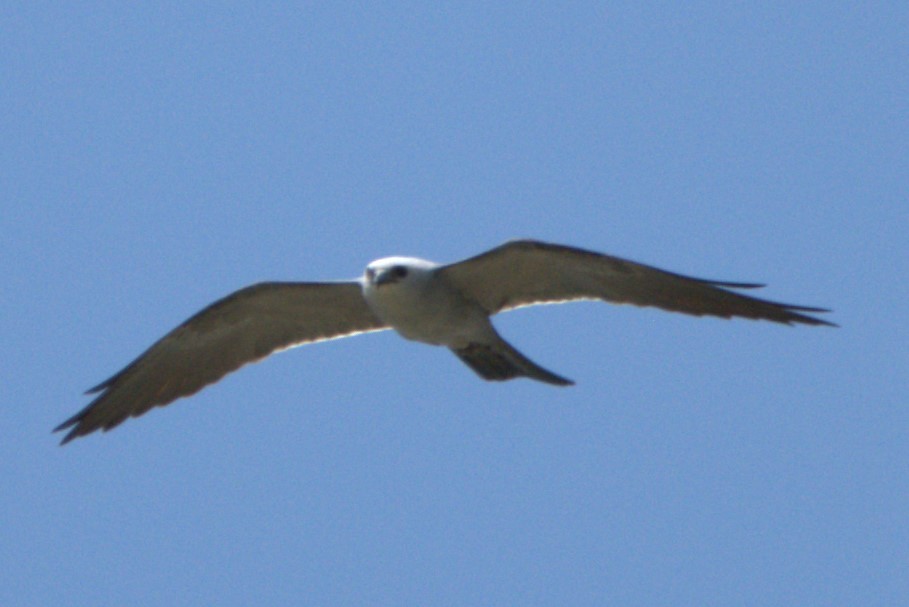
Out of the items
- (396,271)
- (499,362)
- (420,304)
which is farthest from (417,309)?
(499,362)

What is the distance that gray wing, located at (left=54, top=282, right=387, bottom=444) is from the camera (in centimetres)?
→ 1238

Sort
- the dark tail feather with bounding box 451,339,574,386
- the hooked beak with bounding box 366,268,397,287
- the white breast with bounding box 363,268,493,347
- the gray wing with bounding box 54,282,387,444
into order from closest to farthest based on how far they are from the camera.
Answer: the hooked beak with bounding box 366,268,397,287
the white breast with bounding box 363,268,493,347
the dark tail feather with bounding box 451,339,574,386
the gray wing with bounding box 54,282,387,444

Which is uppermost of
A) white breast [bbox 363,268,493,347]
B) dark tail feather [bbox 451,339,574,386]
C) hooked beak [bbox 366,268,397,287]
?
hooked beak [bbox 366,268,397,287]

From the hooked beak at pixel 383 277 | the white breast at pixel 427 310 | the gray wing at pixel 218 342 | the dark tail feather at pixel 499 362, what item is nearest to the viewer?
the hooked beak at pixel 383 277

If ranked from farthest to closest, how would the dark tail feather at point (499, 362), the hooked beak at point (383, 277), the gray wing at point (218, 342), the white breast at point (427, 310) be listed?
the gray wing at point (218, 342) → the dark tail feather at point (499, 362) → the white breast at point (427, 310) → the hooked beak at point (383, 277)

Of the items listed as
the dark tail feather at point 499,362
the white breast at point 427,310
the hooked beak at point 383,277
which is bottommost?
the dark tail feather at point 499,362

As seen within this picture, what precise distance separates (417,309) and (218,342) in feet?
7.17

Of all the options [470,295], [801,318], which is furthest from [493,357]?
[801,318]

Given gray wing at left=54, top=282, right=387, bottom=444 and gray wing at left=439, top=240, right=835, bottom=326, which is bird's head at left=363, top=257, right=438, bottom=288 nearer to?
gray wing at left=439, top=240, right=835, bottom=326

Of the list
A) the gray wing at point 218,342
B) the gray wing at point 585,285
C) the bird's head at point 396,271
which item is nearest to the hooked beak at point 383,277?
the bird's head at point 396,271

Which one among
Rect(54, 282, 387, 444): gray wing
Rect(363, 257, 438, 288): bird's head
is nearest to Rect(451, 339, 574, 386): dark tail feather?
Rect(363, 257, 438, 288): bird's head

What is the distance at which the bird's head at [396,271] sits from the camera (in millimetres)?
11203

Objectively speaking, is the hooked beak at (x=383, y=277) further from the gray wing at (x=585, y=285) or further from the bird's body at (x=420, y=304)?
the gray wing at (x=585, y=285)

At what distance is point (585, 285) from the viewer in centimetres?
1165
